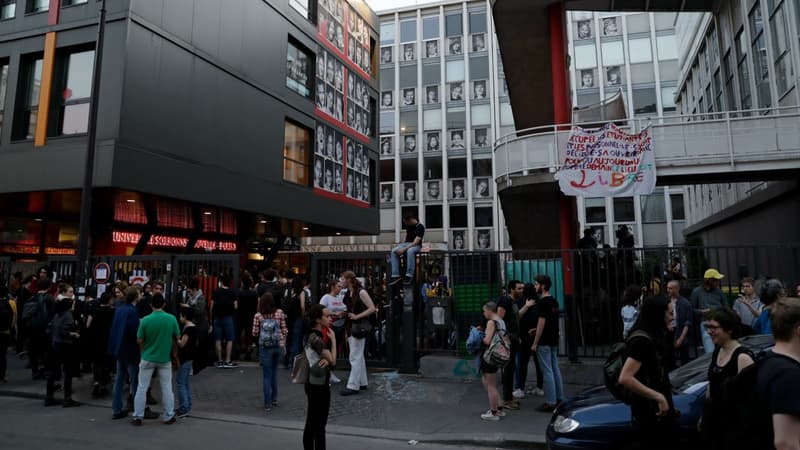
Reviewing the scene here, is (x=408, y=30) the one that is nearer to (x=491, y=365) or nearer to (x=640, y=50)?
(x=640, y=50)

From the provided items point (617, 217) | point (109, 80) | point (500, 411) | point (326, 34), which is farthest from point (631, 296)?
point (617, 217)

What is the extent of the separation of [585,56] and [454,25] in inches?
409

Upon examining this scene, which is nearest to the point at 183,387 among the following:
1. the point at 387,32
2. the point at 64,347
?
the point at 64,347

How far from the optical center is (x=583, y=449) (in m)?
4.57

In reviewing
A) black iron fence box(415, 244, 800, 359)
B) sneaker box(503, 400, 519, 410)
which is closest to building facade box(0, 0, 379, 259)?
black iron fence box(415, 244, 800, 359)

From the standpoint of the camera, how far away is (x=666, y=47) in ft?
118

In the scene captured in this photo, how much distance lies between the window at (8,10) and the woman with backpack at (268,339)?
50.7ft

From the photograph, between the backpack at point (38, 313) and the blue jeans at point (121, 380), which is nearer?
the blue jeans at point (121, 380)

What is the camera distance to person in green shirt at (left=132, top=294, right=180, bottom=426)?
292 inches

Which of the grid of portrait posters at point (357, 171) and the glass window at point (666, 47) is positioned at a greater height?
the glass window at point (666, 47)

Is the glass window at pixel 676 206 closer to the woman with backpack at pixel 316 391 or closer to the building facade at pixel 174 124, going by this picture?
the building facade at pixel 174 124

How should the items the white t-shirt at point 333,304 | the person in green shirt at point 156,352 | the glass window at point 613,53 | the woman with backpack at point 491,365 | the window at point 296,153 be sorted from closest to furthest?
1. the woman with backpack at point 491,365
2. the person in green shirt at point 156,352
3. the white t-shirt at point 333,304
4. the window at point 296,153
5. the glass window at point 613,53

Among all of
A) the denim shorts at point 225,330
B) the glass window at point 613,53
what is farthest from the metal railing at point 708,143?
the glass window at point 613,53

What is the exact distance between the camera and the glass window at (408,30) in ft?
138
